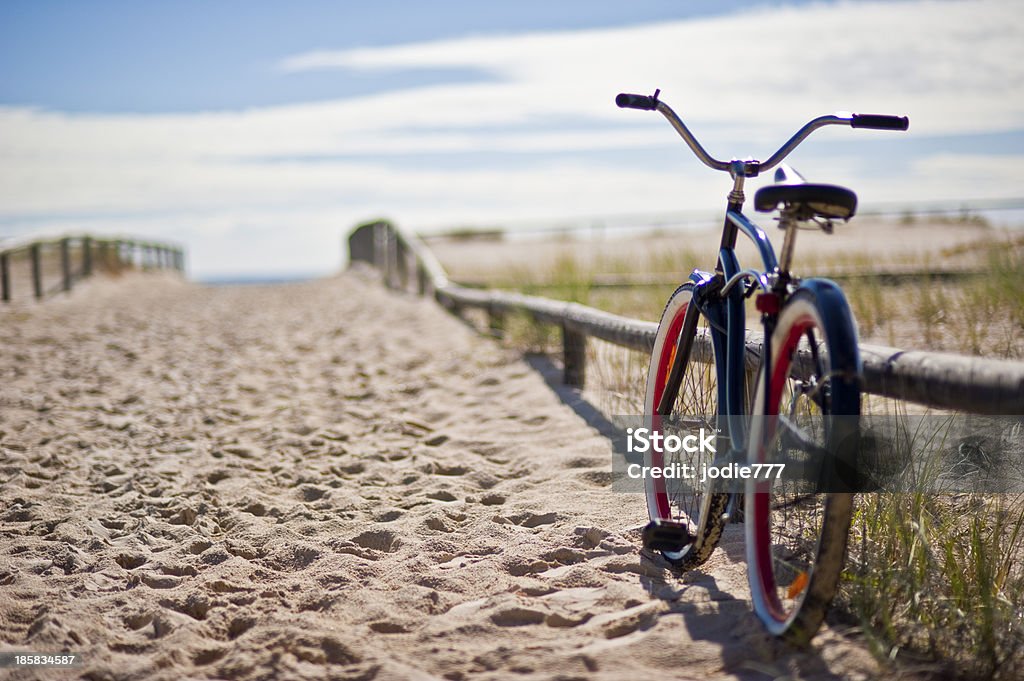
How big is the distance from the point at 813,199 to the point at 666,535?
1.08 meters

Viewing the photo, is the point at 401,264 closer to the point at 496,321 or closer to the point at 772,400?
the point at 496,321

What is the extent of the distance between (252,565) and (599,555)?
3.77 feet

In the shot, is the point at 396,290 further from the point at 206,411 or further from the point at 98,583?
the point at 98,583

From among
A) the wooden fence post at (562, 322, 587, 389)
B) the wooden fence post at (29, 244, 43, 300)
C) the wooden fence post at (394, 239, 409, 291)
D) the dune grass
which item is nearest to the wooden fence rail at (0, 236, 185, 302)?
the wooden fence post at (29, 244, 43, 300)

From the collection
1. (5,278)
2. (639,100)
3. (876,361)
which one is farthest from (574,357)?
(5,278)

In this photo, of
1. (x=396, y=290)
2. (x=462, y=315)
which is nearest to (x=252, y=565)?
(x=462, y=315)

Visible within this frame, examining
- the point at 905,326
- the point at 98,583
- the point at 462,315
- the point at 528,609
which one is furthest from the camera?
the point at 462,315

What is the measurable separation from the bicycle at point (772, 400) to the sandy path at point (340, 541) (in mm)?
172

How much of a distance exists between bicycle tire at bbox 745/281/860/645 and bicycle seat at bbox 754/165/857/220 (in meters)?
0.20

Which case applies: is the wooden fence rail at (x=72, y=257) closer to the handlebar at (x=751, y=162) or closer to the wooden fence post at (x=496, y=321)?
the wooden fence post at (x=496, y=321)

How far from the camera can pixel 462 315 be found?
33.8 feet

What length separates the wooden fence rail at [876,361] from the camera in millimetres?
2033

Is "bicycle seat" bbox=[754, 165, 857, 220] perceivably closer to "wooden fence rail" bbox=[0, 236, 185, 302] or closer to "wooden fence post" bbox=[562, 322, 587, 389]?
"wooden fence post" bbox=[562, 322, 587, 389]

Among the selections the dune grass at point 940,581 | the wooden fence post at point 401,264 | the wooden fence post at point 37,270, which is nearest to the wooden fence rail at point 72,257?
the wooden fence post at point 37,270
